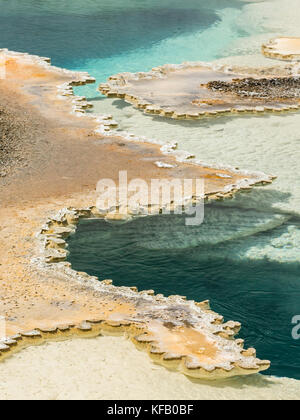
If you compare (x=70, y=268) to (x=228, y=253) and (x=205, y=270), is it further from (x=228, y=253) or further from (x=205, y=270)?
(x=228, y=253)

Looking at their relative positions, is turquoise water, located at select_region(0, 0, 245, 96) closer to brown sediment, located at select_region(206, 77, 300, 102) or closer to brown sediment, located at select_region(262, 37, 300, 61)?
brown sediment, located at select_region(262, 37, 300, 61)

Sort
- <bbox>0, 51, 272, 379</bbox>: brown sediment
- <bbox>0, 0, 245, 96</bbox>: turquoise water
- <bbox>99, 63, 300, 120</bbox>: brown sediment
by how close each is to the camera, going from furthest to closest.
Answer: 1. <bbox>0, 0, 245, 96</bbox>: turquoise water
2. <bbox>99, 63, 300, 120</bbox>: brown sediment
3. <bbox>0, 51, 272, 379</bbox>: brown sediment

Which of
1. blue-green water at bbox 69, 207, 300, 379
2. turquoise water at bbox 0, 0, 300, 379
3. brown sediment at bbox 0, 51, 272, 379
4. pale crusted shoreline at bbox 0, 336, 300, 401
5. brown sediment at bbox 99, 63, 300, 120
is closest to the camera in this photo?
pale crusted shoreline at bbox 0, 336, 300, 401

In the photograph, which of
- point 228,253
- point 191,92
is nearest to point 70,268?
point 228,253

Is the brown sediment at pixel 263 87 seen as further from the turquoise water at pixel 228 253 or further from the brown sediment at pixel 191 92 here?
the turquoise water at pixel 228 253

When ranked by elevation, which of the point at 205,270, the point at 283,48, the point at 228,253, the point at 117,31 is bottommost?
the point at 205,270

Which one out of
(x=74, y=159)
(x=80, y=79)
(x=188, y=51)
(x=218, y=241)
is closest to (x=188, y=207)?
(x=218, y=241)

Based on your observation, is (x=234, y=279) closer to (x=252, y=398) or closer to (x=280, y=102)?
(x=252, y=398)

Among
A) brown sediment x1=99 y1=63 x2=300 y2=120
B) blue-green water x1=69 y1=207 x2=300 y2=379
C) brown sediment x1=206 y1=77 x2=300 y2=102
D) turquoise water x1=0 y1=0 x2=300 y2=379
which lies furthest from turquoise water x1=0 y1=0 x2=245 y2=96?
blue-green water x1=69 y1=207 x2=300 y2=379
